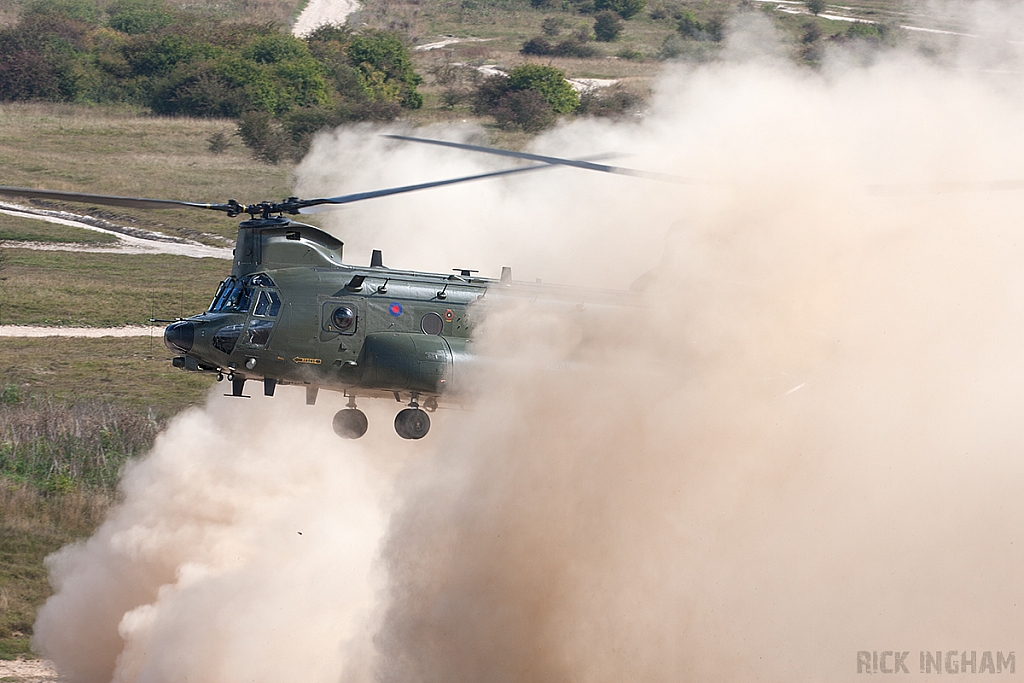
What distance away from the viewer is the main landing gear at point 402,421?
17.5 metres

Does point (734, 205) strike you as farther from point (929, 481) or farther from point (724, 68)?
point (724, 68)

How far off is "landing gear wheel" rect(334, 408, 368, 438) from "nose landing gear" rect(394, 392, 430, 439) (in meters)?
0.65

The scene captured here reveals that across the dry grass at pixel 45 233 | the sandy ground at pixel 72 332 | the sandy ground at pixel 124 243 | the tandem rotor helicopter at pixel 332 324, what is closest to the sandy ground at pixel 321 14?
the sandy ground at pixel 124 243

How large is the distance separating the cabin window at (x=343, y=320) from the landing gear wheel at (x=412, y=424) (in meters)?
1.41

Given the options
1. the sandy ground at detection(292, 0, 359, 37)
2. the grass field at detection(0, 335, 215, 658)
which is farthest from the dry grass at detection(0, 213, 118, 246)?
the sandy ground at detection(292, 0, 359, 37)

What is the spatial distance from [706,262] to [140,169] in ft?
128

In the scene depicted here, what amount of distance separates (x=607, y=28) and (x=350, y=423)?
229 ft

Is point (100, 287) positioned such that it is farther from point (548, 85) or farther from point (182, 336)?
point (548, 85)

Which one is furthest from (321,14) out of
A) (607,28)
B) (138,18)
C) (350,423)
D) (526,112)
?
(350,423)

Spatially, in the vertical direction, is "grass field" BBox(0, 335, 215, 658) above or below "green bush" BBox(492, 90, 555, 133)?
below

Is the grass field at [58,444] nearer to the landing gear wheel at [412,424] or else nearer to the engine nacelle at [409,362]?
the landing gear wheel at [412,424]

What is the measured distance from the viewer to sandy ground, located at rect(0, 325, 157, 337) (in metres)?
36.8

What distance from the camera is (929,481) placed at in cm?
1788

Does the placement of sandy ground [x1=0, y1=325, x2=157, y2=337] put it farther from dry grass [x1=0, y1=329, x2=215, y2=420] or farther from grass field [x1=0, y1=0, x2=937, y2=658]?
dry grass [x1=0, y1=329, x2=215, y2=420]
